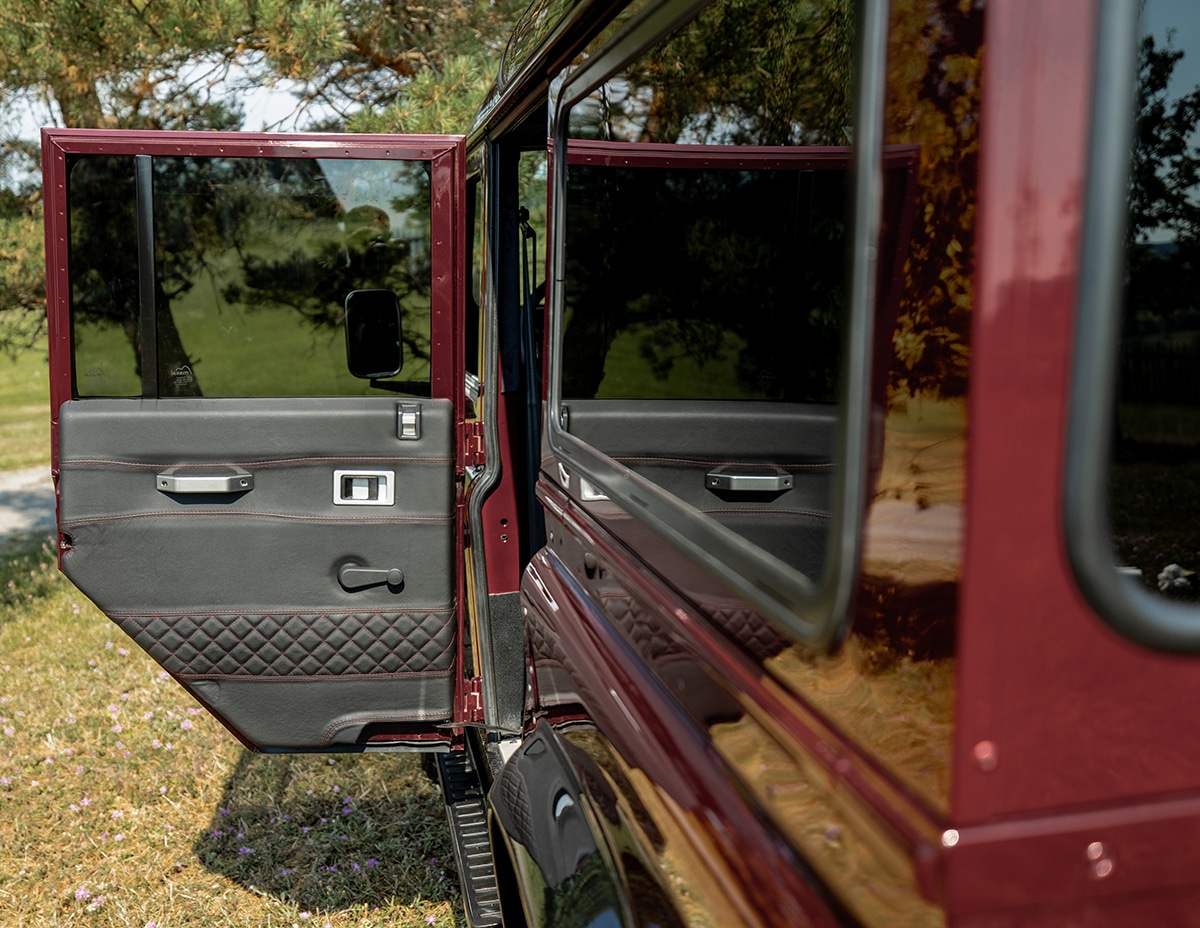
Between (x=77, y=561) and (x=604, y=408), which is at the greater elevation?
(x=604, y=408)

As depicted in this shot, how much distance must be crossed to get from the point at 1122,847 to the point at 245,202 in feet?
9.03

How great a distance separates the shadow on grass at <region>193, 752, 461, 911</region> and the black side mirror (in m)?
1.63

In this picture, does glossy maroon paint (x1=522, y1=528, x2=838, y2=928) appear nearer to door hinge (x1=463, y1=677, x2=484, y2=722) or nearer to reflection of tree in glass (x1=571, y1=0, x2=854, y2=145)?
reflection of tree in glass (x1=571, y1=0, x2=854, y2=145)

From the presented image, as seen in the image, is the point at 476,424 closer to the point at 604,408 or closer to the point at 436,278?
the point at 436,278

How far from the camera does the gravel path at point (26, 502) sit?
9041 millimetres

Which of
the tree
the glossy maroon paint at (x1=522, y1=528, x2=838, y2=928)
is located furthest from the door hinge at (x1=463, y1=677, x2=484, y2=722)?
the tree

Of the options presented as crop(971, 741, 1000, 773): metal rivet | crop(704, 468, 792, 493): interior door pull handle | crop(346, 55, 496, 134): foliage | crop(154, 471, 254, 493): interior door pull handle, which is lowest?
crop(154, 471, 254, 493): interior door pull handle

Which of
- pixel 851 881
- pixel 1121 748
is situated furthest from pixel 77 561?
pixel 1121 748

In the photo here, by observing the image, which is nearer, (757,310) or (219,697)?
(757,310)

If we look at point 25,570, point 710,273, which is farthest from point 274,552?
point 25,570

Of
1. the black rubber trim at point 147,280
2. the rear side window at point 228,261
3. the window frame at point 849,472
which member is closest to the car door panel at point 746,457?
the window frame at point 849,472

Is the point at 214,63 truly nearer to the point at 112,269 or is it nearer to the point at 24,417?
the point at 112,269

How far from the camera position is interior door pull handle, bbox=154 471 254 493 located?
274cm

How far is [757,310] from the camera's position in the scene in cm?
141
